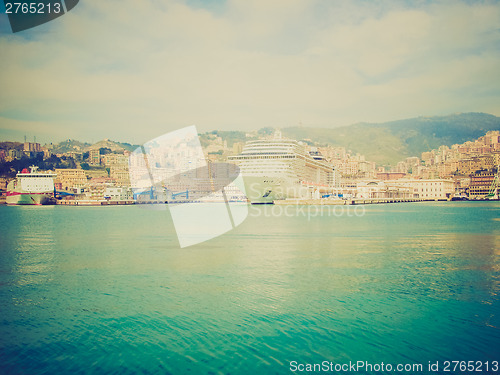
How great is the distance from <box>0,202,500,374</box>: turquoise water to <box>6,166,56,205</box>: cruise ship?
47901 mm

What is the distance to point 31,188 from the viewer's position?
53.5 meters

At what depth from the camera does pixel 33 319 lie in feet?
20.7

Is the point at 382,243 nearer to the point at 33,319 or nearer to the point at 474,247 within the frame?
the point at 474,247

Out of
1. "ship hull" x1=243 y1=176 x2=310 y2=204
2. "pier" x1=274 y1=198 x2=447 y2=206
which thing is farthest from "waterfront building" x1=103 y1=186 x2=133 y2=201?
"pier" x1=274 y1=198 x2=447 y2=206

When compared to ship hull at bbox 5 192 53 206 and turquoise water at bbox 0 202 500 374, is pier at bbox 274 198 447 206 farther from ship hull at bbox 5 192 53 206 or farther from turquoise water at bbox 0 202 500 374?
ship hull at bbox 5 192 53 206

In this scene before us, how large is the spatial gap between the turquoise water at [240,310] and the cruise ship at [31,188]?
1886 inches

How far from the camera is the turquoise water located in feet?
16.3

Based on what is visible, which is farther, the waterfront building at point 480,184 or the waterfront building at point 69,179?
the waterfront building at point 480,184

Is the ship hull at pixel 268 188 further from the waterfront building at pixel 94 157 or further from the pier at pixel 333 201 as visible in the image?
the waterfront building at pixel 94 157

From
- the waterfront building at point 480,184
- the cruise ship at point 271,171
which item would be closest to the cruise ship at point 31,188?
the cruise ship at point 271,171

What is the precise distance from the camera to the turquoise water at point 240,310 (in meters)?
4.98

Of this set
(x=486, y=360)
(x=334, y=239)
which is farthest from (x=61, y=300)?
(x=334, y=239)

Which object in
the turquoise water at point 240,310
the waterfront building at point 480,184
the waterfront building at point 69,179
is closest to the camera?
the turquoise water at point 240,310

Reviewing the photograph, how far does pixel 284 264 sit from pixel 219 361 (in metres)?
5.95
